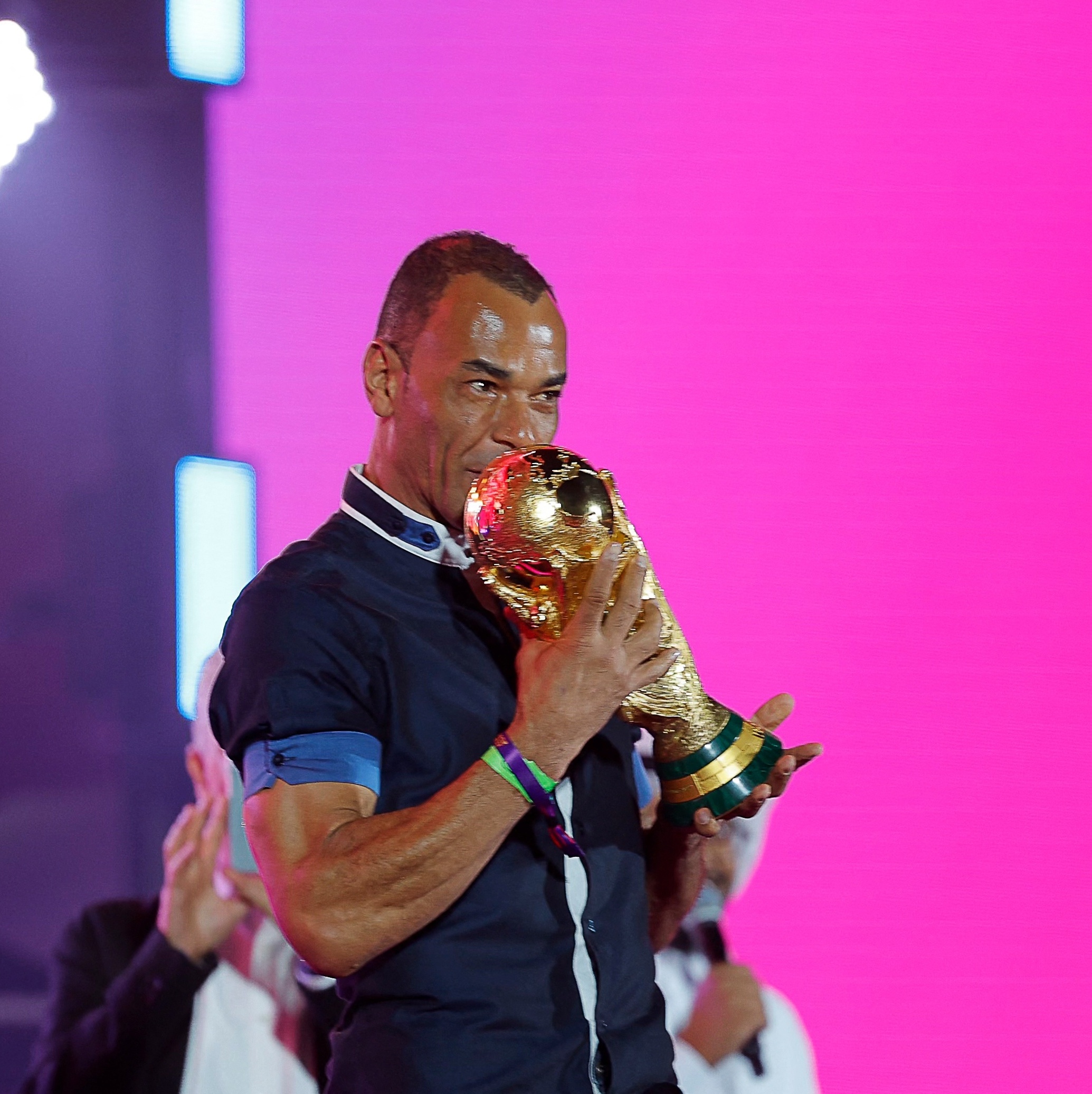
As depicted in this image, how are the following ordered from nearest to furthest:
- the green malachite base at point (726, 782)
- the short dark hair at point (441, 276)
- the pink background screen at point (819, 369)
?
1. the green malachite base at point (726, 782)
2. the short dark hair at point (441, 276)
3. the pink background screen at point (819, 369)

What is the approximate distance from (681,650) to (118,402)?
1233mm

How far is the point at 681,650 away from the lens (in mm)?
1198

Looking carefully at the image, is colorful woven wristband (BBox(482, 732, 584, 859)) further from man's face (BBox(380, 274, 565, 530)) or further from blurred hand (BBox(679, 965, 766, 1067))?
blurred hand (BBox(679, 965, 766, 1067))

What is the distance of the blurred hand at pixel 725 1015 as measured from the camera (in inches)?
79.6

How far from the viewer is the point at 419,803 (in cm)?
115

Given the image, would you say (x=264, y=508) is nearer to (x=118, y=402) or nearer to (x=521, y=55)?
(x=118, y=402)

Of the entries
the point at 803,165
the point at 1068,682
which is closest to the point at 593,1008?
the point at 1068,682

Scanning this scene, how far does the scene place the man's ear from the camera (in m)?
1.35

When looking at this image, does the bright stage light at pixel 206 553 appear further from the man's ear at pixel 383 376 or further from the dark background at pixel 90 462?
the man's ear at pixel 383 376

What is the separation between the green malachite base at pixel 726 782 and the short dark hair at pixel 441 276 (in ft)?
1.67

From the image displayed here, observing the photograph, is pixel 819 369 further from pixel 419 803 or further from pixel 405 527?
pixel 419 803

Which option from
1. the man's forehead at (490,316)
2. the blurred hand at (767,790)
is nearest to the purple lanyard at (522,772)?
the blurred hand at (767,790)

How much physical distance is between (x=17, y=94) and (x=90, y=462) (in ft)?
2.08

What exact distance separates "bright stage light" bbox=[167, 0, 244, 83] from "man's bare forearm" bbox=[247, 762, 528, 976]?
4.93 feet
